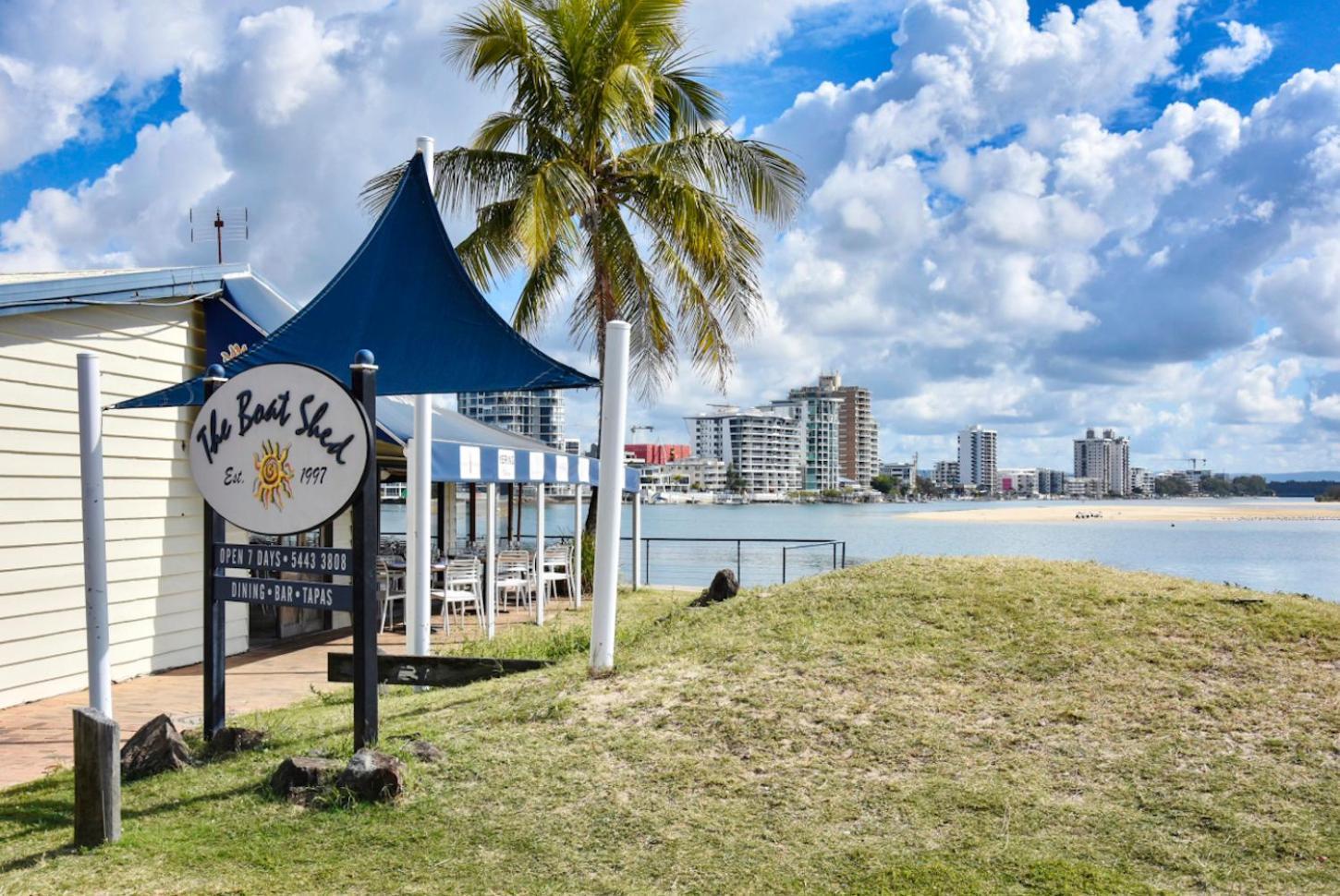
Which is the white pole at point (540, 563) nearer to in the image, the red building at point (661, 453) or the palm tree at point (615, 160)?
the palm tree at point (615, 160)

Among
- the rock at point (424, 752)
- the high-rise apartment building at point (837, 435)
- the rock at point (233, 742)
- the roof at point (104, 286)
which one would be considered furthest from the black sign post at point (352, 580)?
the high-rise apartment building at point (837, 435)

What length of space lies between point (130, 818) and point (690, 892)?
9.05 ft

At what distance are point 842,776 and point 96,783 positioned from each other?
10.8 feet

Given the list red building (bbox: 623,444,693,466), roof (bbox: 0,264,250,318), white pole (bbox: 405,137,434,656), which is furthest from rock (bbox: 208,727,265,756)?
red building (bbox: 623,444,693,466)

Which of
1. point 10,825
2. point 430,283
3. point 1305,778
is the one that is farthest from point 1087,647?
point 10,825

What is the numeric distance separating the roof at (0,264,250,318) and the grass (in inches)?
143

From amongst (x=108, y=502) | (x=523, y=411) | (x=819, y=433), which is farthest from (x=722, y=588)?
(x=819, y=433)

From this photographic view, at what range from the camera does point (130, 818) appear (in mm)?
4852

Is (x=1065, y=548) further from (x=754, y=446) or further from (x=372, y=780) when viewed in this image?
(x=754, y=446)

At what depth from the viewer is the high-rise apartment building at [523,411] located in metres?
38.6

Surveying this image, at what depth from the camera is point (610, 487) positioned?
7.00 metres

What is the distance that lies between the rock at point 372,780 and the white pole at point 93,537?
1.96m

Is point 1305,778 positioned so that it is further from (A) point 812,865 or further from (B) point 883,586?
(B) point 883,586

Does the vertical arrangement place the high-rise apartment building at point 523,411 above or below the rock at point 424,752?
above
